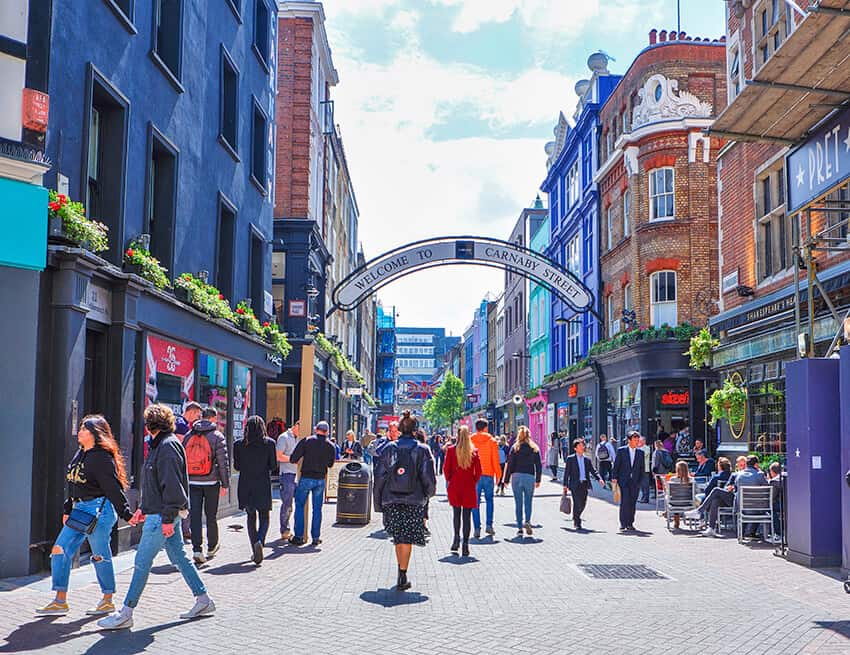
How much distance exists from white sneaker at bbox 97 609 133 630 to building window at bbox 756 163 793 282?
46.8 ft

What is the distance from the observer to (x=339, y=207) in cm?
4425

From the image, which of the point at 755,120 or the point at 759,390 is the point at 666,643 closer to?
the point at 755,120

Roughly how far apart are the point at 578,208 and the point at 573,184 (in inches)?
106

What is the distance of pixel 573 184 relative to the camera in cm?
4172

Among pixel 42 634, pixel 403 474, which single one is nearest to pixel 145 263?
pixel 403 474

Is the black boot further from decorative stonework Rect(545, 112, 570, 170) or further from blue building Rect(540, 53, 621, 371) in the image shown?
decorative stonework Rect(545, 112, 570, 170)

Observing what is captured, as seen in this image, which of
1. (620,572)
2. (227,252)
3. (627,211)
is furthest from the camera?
(627,211)

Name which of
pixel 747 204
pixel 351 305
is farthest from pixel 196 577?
pixel 351 305

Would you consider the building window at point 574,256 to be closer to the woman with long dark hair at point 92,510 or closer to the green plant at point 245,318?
the green plant at point 245,318

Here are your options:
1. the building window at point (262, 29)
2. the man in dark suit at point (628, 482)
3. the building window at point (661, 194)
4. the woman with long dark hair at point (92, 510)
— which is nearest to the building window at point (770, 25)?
the man in dark suit at point (628, 482)

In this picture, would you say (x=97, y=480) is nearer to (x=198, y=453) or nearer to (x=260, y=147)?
(x=198, y=453)

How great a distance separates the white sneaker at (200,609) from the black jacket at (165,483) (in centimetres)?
80

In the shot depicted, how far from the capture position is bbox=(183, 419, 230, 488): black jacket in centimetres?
1112

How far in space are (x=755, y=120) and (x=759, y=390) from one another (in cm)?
807
